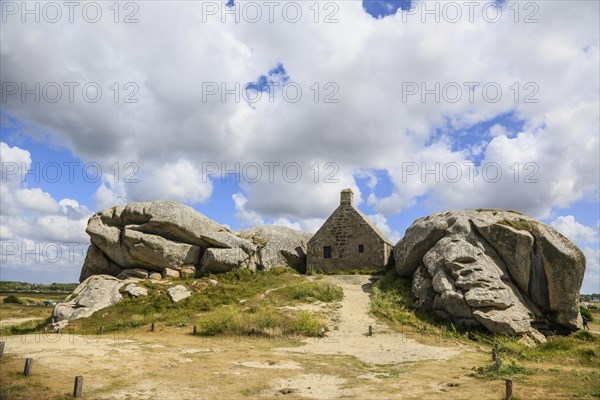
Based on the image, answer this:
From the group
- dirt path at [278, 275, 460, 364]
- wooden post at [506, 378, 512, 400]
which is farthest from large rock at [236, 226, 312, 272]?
wooden post at [506, 378, 512, 400]

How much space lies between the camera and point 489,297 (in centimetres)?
2406

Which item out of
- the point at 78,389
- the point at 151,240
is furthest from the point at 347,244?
the point at 78,389

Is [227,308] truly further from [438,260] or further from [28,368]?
[438,260]

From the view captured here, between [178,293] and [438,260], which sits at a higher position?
[438,260]

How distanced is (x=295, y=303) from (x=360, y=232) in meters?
11.9

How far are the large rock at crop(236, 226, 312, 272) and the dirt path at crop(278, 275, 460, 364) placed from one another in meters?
10.9

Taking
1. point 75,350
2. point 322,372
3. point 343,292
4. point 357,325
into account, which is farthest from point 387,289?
point 75,350

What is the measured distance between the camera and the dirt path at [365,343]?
18.7 m

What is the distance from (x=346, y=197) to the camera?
39.0 metres

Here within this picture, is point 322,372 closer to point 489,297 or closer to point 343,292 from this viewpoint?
point 489,297

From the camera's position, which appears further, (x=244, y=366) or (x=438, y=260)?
(x=438, y=260)

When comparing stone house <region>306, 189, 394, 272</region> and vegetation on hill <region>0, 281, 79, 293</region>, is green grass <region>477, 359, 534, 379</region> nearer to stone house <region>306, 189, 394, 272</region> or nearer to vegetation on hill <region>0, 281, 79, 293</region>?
stone house <region>306, 189, 394, 272</region>

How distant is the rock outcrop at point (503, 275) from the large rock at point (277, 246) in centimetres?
1344

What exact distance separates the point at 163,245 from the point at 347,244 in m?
16.5
